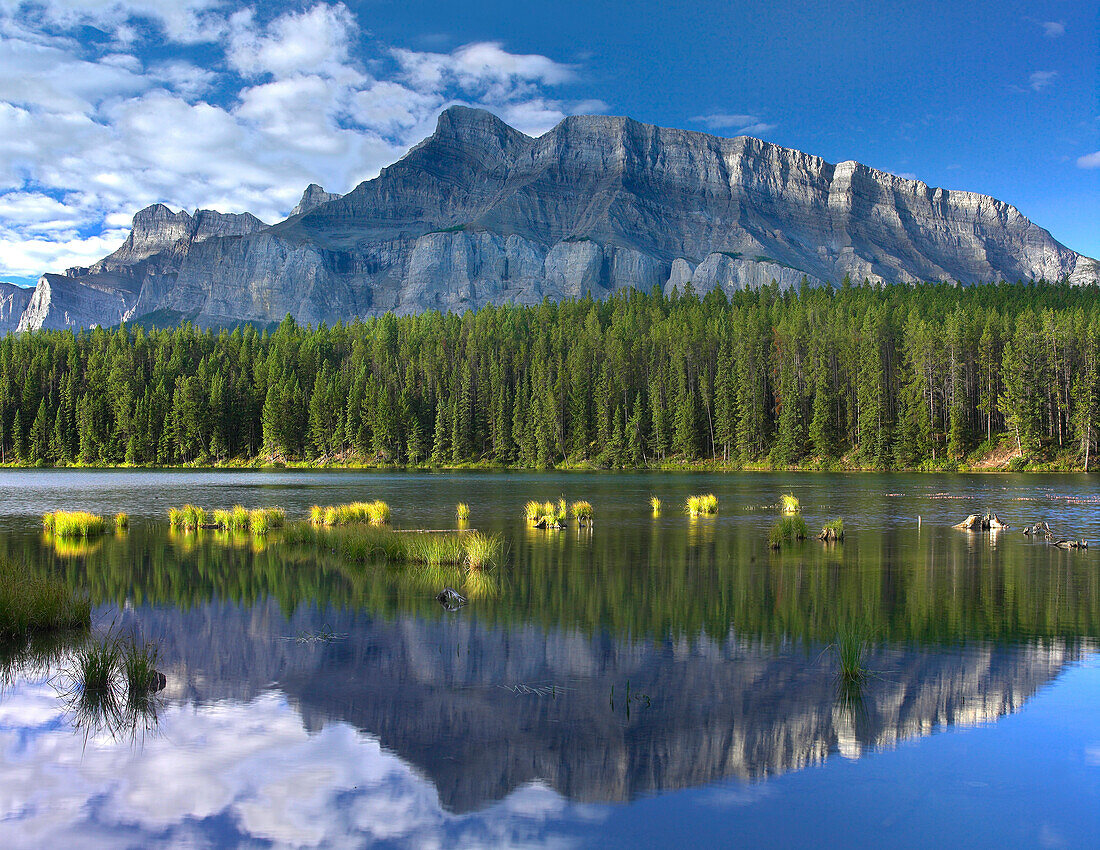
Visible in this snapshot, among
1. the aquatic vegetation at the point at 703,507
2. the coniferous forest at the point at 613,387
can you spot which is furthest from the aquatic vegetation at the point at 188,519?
the coniferous forest at the point at 613,387

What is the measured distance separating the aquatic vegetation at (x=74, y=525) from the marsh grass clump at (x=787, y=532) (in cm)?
2961

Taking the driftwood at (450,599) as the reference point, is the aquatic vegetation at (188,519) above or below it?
above

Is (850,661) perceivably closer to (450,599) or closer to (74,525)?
(450,599)

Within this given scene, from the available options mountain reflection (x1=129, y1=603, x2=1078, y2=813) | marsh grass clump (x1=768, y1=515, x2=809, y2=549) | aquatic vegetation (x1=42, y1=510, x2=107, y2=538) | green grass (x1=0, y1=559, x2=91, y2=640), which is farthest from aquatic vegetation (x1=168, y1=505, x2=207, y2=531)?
marsh grass clump (x1=768, y1=515, x2=809, y2=549)

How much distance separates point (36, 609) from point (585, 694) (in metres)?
12.2

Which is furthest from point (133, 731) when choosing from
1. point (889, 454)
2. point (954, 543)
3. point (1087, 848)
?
point (889, 454)

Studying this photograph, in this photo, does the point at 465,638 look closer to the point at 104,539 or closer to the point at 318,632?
the point at 318,632

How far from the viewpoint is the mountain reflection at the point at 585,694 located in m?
9.67

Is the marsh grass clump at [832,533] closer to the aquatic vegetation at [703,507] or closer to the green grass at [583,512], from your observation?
the aquatic vegetation at [703,507]

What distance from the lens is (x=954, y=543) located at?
100 feet

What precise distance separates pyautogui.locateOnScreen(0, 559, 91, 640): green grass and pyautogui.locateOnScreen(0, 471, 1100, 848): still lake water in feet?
2.15

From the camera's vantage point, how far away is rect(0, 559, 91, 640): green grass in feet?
50.7

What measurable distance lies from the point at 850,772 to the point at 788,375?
102502mm

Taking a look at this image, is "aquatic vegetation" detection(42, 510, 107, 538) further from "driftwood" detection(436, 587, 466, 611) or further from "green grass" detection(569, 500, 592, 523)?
"green grass" detection(569, 500, 592, 523)
